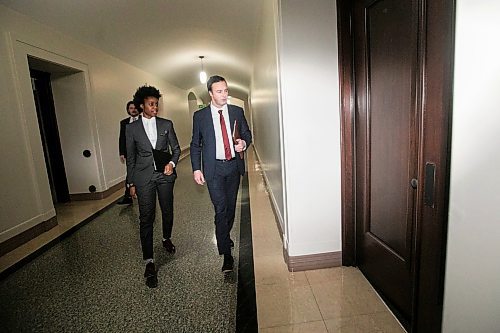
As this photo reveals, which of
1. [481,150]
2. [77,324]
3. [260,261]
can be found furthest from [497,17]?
[77,324]

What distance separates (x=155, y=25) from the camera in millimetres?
4625

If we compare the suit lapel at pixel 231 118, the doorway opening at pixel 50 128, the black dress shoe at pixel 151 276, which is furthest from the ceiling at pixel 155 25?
the black dress shoe at pixel 151 276

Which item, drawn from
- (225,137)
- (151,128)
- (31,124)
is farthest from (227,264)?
(31,124)

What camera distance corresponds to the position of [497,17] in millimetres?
932

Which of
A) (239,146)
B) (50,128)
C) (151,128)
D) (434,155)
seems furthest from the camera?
(50,128)

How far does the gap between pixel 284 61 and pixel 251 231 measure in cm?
197

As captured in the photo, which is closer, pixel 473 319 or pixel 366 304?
pixel 473 319

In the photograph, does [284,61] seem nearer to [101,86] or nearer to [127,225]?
[127,225]

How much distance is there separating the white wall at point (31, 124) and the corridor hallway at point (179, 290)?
529 mm

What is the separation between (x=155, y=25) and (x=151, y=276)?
409 centimetres

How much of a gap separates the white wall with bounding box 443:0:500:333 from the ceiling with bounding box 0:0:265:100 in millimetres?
3106

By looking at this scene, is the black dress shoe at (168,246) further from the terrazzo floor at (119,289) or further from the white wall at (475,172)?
the white wall at (475,172)

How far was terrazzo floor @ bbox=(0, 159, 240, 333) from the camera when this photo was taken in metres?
1.82

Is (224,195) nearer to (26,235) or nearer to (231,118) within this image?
(231,118)
